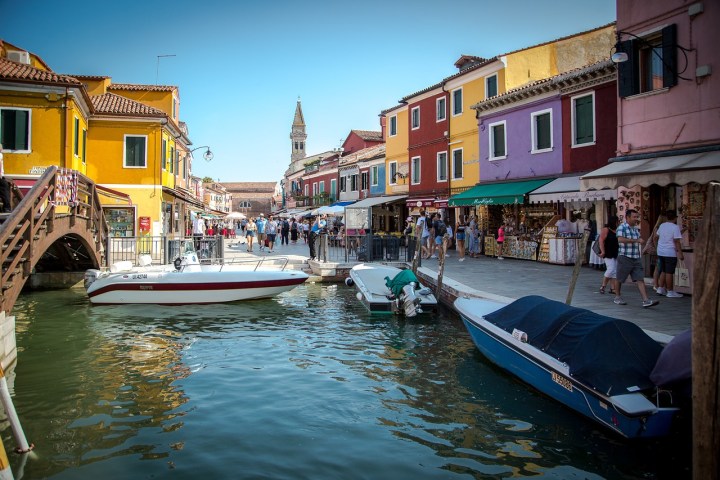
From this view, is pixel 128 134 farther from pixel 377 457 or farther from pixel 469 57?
pixel 377 457

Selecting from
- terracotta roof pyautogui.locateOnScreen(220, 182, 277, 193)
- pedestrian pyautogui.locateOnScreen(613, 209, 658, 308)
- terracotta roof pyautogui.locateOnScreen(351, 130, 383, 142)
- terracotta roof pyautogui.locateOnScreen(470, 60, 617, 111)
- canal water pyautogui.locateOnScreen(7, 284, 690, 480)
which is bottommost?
canal water pyautogui.locateOnScreen(7, 284, 690, 480)

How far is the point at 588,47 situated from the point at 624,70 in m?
10.6

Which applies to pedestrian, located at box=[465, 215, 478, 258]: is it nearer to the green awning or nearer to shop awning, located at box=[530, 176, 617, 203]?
the green awning

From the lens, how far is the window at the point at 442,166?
89.4ft

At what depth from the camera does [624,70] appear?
1352 centimetres

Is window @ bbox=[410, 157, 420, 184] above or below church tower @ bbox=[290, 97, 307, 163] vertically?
below

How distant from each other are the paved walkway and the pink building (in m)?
1.85

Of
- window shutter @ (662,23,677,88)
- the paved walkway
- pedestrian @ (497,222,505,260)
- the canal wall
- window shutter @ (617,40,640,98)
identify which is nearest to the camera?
the canal wall

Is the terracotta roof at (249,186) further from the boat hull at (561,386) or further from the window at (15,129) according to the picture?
the boat hull at (561,386)

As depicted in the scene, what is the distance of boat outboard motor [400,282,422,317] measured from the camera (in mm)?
12239

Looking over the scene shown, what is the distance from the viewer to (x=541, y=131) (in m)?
20.4

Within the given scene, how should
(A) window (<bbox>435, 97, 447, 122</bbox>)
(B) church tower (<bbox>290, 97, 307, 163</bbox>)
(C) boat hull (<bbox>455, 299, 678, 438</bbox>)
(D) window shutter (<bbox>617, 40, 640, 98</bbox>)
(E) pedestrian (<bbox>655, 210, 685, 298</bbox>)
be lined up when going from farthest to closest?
Result: 1. (B) church tower (<bbox>290, 97, 307, 163</bbox>)
2. (A) window (<bbox>435, 97, 447, 122</bbox>)
3. (D) window shutter (<bbox>617, 40, 640, 98</bbox>)
4. (E) pedestrian (<bbox>655, 210, 685, 298</bbox>)
5. (C) boat hull (<bbox>455, 299, 678, 438</bbox>)

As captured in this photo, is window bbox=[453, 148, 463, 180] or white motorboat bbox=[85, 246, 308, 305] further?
window bbox=[453, 148, 463, 180]

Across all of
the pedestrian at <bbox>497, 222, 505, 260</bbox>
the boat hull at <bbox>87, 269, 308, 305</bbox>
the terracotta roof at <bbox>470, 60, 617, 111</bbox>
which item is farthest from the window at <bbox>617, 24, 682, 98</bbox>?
the boat hull at <bbox>87, 269, 308, 305</bbox>
